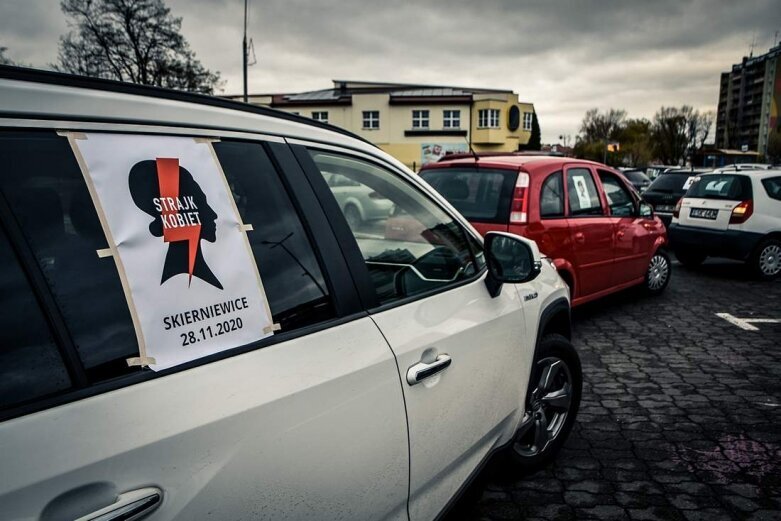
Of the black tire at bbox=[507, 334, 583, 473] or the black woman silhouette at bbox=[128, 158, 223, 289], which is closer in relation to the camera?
the black woman silhouette at bbox=[128, 158, 223, 289]

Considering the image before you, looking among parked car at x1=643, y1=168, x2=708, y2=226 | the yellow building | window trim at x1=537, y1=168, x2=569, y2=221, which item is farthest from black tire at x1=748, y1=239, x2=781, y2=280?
the yellow building

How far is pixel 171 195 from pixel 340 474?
0.84m

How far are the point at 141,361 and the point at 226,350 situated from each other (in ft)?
0.67

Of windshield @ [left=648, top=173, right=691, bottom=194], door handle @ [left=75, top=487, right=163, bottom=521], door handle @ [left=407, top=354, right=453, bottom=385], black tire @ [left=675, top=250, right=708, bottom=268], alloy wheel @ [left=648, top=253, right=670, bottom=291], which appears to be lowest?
black tire @ [left=675, top=250, right=708, bottom=268]

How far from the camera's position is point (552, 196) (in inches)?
227

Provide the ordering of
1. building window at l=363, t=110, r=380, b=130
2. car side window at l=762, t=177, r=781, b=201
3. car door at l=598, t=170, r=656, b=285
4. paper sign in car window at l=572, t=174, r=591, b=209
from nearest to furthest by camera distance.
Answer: paper sign in car window at l=572, t=174, r=591, b=209, car door at l=598, t=170, r=656, b=285, car side window at l=762, t=177, r=781, b=201, building window at l=363, t=110, r=380, b=130

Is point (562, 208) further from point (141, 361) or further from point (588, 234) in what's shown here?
point (141, 361)

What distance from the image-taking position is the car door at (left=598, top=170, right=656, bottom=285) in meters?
6.68

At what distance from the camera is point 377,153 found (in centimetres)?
210

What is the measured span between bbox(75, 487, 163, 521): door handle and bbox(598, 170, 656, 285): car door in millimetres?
6246

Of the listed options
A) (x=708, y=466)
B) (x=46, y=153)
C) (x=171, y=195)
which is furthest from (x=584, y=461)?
(x=46, y=153)

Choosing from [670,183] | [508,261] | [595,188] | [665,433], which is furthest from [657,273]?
[670,183]

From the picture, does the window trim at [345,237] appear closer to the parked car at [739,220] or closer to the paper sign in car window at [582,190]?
the paper sign in car window at [582,190]

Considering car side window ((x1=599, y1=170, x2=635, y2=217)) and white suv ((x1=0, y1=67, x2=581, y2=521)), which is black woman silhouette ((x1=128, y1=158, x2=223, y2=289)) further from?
car side window ((x1=599, y1=170, x2=635, y2=217))
